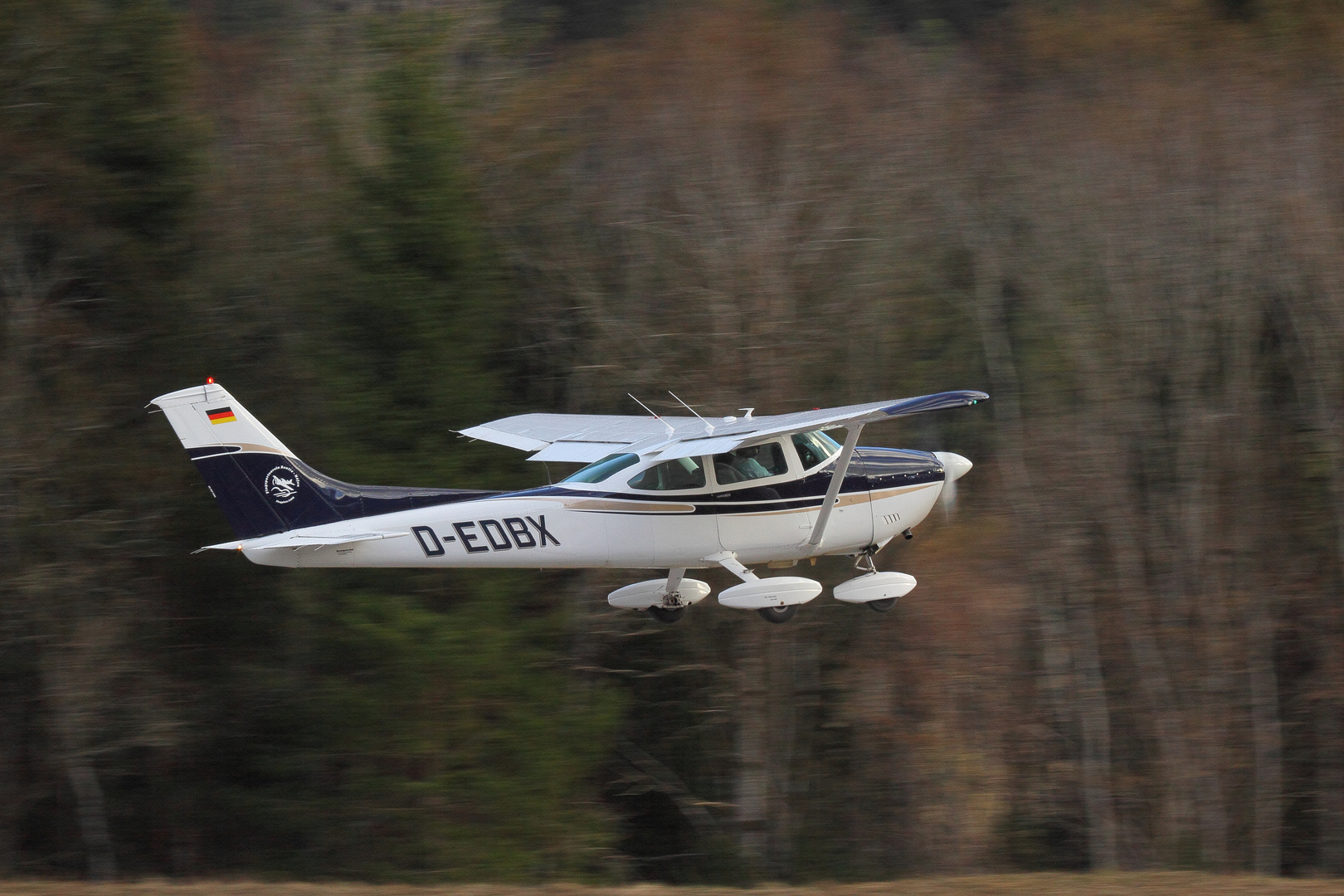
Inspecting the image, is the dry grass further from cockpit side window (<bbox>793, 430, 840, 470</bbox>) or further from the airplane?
cockpit side window (<bbox>793, 430, 840, 470</bbox>)

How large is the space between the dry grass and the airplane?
11.8ft

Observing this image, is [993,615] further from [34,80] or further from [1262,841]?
[34,80]

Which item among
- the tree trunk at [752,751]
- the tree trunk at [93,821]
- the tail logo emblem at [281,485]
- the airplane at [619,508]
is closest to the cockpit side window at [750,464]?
the airplane at [619,508]

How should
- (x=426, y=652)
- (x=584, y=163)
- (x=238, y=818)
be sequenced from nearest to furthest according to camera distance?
(x=426, y=652) → (x=238, y=818) → (x=584, y=163)

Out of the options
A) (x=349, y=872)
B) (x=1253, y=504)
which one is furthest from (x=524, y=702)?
(x=1253, y=504)

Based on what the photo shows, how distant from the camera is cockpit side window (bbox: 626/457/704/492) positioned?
11.5 meters

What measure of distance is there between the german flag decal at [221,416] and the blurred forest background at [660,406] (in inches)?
186

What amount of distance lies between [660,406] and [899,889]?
703cm

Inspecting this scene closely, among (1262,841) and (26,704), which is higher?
(26,704)

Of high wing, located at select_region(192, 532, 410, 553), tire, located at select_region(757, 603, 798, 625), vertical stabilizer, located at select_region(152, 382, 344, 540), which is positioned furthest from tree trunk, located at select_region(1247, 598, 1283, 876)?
vertical stabilizer, located at select_region(152, 382, 344, 540)

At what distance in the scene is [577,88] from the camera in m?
21.4

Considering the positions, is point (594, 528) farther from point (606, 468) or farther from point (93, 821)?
point (93, 821)

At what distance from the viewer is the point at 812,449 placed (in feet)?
38.5

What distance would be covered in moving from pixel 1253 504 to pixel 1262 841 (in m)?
5.33
